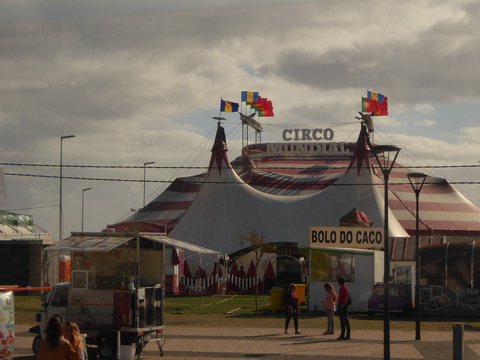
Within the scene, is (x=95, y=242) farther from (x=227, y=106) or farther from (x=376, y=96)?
(x=376, y=96)

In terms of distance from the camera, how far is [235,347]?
20547mm

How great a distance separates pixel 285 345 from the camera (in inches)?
832

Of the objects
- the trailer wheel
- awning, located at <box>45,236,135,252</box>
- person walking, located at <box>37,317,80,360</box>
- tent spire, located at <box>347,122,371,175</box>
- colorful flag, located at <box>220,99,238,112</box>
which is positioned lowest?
the trailer wheel

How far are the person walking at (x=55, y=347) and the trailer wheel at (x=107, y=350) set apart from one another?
7398 millimetres

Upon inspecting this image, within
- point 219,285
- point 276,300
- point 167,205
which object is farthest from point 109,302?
point 167,205

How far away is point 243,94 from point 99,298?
52.4 m

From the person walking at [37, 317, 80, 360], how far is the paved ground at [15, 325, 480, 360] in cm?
806

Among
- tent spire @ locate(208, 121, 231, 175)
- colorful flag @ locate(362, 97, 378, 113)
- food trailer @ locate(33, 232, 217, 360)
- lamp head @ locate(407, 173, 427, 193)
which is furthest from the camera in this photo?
colorful flag @ locate(362, 97, 378, 113)

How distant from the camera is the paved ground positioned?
19.1 meters

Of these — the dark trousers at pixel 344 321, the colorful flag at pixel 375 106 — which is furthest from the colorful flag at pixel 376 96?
the dark trousers at pixel 344 321

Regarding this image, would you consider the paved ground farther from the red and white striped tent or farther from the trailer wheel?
the red and white striped tent

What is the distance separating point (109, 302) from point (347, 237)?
56.2 feet

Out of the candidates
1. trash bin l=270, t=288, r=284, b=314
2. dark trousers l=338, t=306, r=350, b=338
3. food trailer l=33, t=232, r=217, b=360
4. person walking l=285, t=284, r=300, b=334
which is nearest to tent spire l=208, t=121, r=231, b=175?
trash bin l=270, t=288, r=284, b=314

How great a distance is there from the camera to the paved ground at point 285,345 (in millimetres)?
19062
